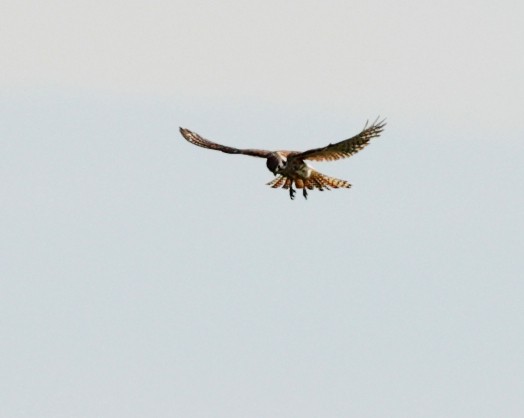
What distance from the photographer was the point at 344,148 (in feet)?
184

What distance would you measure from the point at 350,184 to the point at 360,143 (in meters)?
3.25

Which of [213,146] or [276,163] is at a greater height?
[213,146]

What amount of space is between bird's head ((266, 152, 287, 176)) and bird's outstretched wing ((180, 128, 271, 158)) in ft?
1.58

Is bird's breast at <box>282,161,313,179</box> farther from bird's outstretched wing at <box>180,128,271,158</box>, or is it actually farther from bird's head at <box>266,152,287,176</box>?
bird's outstretched wing at <box>180,128,271,158</box>

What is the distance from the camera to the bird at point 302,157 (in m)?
55.8

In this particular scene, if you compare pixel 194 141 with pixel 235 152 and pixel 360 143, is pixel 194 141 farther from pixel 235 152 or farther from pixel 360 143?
pixel 360 143

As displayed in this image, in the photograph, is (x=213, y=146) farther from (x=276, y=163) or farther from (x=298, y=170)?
(x=298, y=170)

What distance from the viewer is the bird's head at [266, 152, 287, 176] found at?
57.7m

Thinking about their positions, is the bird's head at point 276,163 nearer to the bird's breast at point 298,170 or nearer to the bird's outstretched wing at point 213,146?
the bird's breast at point 298,170

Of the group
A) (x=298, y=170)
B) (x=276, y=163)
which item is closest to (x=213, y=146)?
(x=276, y=163)

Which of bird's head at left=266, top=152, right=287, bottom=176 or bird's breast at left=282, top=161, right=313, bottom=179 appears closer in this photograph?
bird's head at left=266, top=152, right=287, bottom=176

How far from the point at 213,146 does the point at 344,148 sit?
488cm

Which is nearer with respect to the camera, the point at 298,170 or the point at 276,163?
the point at 276,163

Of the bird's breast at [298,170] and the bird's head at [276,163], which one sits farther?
the bird's breast at [298,170]
